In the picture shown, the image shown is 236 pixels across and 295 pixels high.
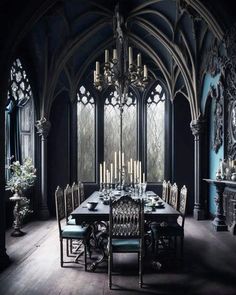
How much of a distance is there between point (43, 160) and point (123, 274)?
17.6 ft

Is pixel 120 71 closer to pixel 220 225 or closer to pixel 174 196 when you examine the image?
pixel 174 196

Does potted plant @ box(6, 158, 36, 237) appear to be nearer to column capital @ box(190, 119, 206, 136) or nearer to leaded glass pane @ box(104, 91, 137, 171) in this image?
leaded glass pane @ box(104, 91, 137, 171)

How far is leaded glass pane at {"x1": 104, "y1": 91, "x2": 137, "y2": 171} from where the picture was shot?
10820 mm

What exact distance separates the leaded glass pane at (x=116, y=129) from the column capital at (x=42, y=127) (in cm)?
243

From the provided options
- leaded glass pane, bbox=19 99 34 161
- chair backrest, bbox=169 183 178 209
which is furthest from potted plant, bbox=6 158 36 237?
chair backrest, bbox=169 183 178 209

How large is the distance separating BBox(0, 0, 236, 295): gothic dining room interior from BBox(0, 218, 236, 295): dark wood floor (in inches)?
1.1

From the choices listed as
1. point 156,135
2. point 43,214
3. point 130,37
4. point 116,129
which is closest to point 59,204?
point 43,214

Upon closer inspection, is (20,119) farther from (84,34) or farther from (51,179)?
(84,34)

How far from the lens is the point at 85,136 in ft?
35.2

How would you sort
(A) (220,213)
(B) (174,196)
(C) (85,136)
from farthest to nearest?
(C) (85,136) < (A) (220,213) < (B) (174,196)

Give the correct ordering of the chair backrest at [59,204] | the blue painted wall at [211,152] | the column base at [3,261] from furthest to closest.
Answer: the blue painted wall at [211,152] < the chair backrest at [59,204] < the column base at [3,261]

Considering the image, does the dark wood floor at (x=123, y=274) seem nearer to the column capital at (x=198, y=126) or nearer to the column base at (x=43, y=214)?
the column base at (x=43, y=214)

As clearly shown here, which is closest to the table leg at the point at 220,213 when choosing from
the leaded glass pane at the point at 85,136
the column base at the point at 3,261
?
the leaded glass pane at the point at 85,136

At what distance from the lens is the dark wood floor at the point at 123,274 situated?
3.97 m
